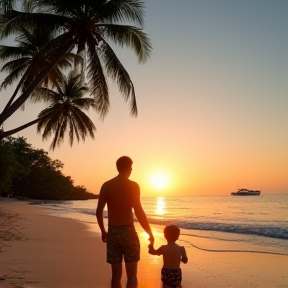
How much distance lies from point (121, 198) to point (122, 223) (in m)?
0.28

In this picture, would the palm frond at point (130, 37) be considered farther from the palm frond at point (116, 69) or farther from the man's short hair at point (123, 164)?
the man's short hair at point (123, 164)

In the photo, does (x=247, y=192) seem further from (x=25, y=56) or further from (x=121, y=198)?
(x=121, y=198)

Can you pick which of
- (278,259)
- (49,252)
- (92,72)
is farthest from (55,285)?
(92,72)

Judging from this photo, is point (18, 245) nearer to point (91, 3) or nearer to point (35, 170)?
point (91, 3)

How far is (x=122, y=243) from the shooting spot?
14.7 ft

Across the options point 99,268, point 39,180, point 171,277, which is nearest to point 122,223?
point 171,277

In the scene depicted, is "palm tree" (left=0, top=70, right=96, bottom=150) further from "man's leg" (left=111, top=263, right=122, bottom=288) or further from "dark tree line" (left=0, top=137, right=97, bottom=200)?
"dark tree line" (left=0, top=137, right=97, bottom=200)

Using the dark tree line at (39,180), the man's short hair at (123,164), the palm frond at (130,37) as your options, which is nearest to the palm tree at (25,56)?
the palm frond at (130,37)

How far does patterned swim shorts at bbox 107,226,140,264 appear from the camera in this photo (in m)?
4.48

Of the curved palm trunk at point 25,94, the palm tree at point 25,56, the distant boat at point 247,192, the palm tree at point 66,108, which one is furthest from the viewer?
the distant boat at point 247,192

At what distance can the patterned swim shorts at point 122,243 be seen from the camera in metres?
4.48

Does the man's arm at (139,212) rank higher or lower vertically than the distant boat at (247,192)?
lower

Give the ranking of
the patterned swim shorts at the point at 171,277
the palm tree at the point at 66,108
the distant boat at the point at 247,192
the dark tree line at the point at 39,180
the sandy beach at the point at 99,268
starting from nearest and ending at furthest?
the patterned swim shorts at the point at 171,277, the sandy beach at the point at 99,268, the palm tree at the point at 66,108, the dark tree line at the point at 39,180, the distant boat at the point at 247,192

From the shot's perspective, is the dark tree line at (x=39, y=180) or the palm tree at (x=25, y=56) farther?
the dark tree line at (x=39, y=180)
